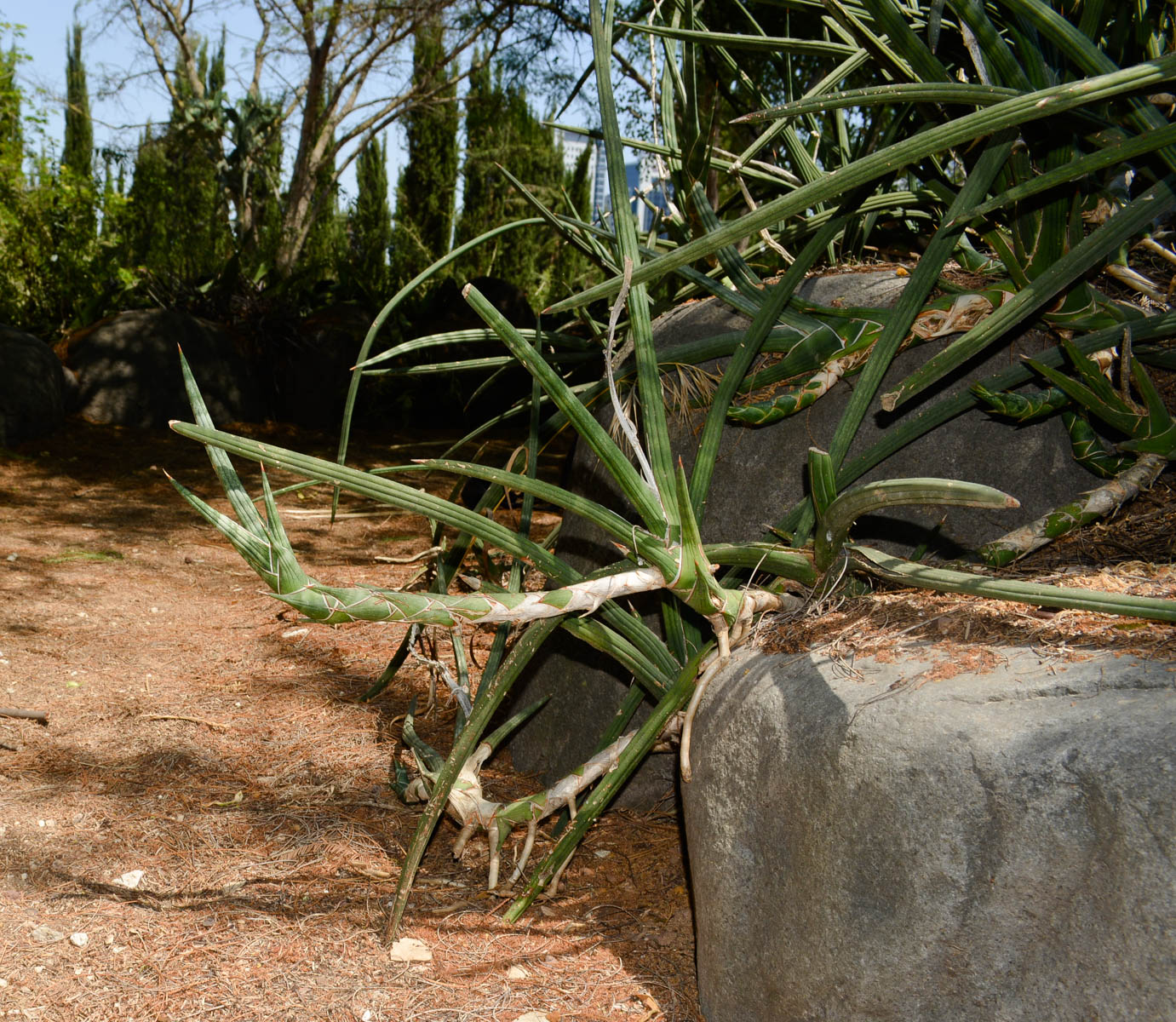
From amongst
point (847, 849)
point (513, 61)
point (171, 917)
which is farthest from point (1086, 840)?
point (513, 61)

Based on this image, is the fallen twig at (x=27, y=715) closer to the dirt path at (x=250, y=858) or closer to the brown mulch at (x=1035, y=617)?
the dirt path at (x=250, y=858)

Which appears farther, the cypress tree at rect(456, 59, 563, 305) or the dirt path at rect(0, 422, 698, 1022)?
the cypress tree at rect(456, 59, 563, 305)

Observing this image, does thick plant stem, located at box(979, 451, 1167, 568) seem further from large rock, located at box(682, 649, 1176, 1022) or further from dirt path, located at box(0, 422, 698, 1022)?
dirt path, located at box(0, 422, 698, 1022)

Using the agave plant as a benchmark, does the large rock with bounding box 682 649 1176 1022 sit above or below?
below

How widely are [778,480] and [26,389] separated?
20.1ft

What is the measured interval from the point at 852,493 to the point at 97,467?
587 cm

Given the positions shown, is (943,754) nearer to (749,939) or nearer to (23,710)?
(749,939)

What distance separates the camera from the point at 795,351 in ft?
6.51

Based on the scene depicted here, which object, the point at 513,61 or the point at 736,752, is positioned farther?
the point at 513,61

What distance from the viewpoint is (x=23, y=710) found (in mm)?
2539

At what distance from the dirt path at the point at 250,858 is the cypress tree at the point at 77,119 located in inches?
701

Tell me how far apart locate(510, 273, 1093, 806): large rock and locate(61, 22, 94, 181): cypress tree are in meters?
18.8

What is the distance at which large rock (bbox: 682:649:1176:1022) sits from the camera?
110cm

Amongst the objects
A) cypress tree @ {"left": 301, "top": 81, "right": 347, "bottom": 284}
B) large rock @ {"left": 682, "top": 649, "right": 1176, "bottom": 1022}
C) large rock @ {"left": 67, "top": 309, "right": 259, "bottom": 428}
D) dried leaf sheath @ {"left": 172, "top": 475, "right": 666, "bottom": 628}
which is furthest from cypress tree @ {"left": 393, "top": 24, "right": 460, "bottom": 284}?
large rock @ {"left": 682, "top": 649, "right": 1176, "bottom": 1022}
